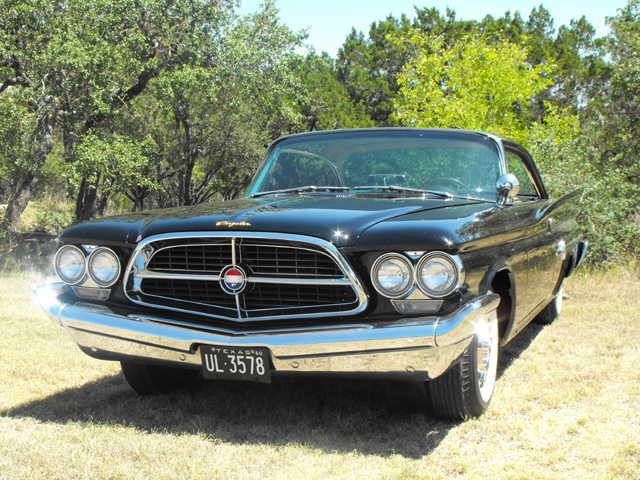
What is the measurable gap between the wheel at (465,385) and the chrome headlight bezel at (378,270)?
47 cm

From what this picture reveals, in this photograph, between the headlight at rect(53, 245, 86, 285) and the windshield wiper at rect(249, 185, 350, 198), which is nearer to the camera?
the headlight at rect(53, 245, 86, 285)

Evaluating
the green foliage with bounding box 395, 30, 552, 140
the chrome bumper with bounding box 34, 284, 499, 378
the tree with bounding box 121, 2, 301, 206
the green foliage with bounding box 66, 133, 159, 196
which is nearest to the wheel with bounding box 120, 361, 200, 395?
the chrome bumper with bounding box 34, 284, 499, 378

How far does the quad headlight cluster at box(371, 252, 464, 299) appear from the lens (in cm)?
A: 325

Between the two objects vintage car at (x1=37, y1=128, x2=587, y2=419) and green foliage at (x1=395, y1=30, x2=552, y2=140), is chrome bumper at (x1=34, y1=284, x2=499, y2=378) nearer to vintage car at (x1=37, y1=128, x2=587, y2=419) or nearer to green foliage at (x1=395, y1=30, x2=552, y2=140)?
vintage car at (x1=37, y1=128, x2=587, y2=419)

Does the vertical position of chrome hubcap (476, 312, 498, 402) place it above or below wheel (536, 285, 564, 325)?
above

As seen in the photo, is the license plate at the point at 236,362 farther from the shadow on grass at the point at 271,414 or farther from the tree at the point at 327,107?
the tree at the point at 327,107

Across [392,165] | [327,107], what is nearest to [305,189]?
[392,165]

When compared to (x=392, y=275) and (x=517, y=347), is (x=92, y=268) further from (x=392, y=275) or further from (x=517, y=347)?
(x=517, y=347)

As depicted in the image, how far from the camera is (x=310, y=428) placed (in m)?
3.81

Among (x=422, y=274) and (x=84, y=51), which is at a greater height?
(x=84, y=51)

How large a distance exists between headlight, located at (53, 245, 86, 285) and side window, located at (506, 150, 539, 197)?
10.1ft

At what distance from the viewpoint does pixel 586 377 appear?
4793 millimetres

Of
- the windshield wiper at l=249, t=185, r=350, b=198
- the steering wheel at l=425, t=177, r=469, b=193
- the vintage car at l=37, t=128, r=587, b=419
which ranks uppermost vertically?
the windshield wiper at l=249, t=185, r=350, b=198

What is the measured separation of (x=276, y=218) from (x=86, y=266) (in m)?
1.17
